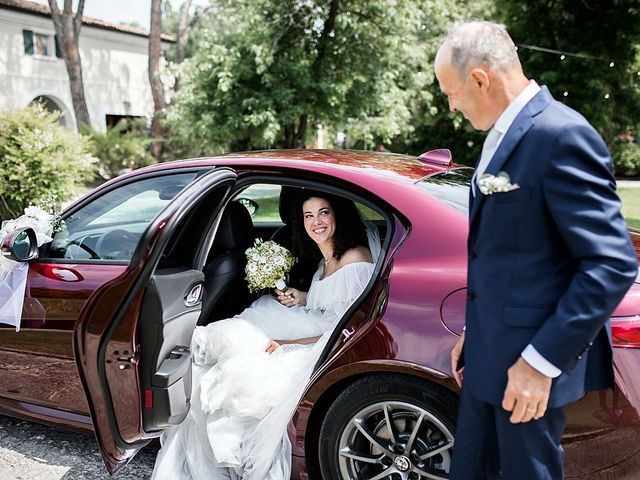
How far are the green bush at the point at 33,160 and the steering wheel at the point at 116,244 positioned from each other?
22.2 feet

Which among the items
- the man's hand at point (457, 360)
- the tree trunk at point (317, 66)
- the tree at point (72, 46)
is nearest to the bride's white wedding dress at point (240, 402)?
the man's hand at point (457, 360)

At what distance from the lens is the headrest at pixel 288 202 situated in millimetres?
3594

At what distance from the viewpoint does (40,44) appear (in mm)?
24422

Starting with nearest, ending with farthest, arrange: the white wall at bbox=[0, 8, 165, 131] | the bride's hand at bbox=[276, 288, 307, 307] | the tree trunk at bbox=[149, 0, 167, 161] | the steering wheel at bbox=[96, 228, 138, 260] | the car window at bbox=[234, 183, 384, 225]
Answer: the steering wheel at bbox=[96, 228, 138, 260] → the bride's hand at bbox=[276, 288, 307, 307] → the car window at bbox=[234, 183, 384, 225] → the tree trunk at bbox=[149, 0, 167, 161] → the white wall at bbox=[0, 8, 165, 131]

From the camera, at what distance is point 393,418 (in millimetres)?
2326

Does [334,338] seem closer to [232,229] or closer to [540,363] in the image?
[540,363]

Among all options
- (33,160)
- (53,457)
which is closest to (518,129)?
(53,457)

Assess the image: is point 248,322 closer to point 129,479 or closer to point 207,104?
point 129,479

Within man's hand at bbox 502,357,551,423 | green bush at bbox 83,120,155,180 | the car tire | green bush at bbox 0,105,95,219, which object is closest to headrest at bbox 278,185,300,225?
the car tire

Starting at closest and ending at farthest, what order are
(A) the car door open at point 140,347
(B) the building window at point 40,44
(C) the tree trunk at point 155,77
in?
(A) the car door open at point 140,347 → (C) the tree trunk at point 155,77 → (B) the building window at point 40,44

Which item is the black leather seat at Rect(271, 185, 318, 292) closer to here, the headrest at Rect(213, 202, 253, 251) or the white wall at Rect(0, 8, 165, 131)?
the headrest at Rect(213, 202, 253, 251)

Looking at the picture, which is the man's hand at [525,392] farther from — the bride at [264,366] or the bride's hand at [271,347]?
the bride's hand at [271,347]

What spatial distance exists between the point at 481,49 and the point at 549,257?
0.56m

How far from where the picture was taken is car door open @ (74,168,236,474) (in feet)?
7.52
